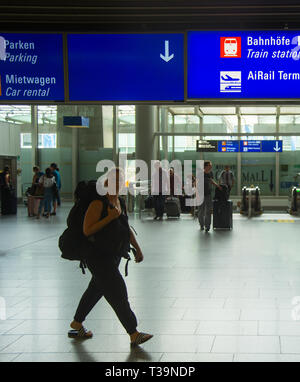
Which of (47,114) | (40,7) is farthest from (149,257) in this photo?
(47,114)

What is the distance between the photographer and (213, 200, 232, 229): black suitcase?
51.0ft

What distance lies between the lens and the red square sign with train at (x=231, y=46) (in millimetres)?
7832

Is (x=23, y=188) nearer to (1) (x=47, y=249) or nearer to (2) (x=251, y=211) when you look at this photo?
(2) (x=251, y=211)

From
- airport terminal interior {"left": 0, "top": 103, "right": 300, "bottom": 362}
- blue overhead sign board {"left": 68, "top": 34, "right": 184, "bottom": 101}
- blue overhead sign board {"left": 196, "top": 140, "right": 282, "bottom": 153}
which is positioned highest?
blue overhead sign board {"left": 68, "top": 34, "right": 184, "bottom": 101}

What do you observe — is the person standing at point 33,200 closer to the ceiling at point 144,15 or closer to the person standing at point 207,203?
the person standing at point 207,203

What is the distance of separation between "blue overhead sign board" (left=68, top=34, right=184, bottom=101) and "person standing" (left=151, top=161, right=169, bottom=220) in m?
10.7

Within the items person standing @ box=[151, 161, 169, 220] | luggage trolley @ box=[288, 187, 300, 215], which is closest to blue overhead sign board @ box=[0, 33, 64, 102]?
person standing @ box=[151, 161, 169, 220]

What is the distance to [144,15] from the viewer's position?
7.02 m

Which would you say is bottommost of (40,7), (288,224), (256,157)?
(288,224)

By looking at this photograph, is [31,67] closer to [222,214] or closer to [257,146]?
[222,214]

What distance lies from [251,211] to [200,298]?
1396 centimetres

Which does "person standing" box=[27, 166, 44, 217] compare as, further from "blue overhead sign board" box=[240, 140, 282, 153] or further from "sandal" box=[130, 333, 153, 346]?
"sandal" box=[130, 333, 153, 346]

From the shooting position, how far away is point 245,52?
7883 mm

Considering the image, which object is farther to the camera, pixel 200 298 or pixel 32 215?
pixel 32 215
